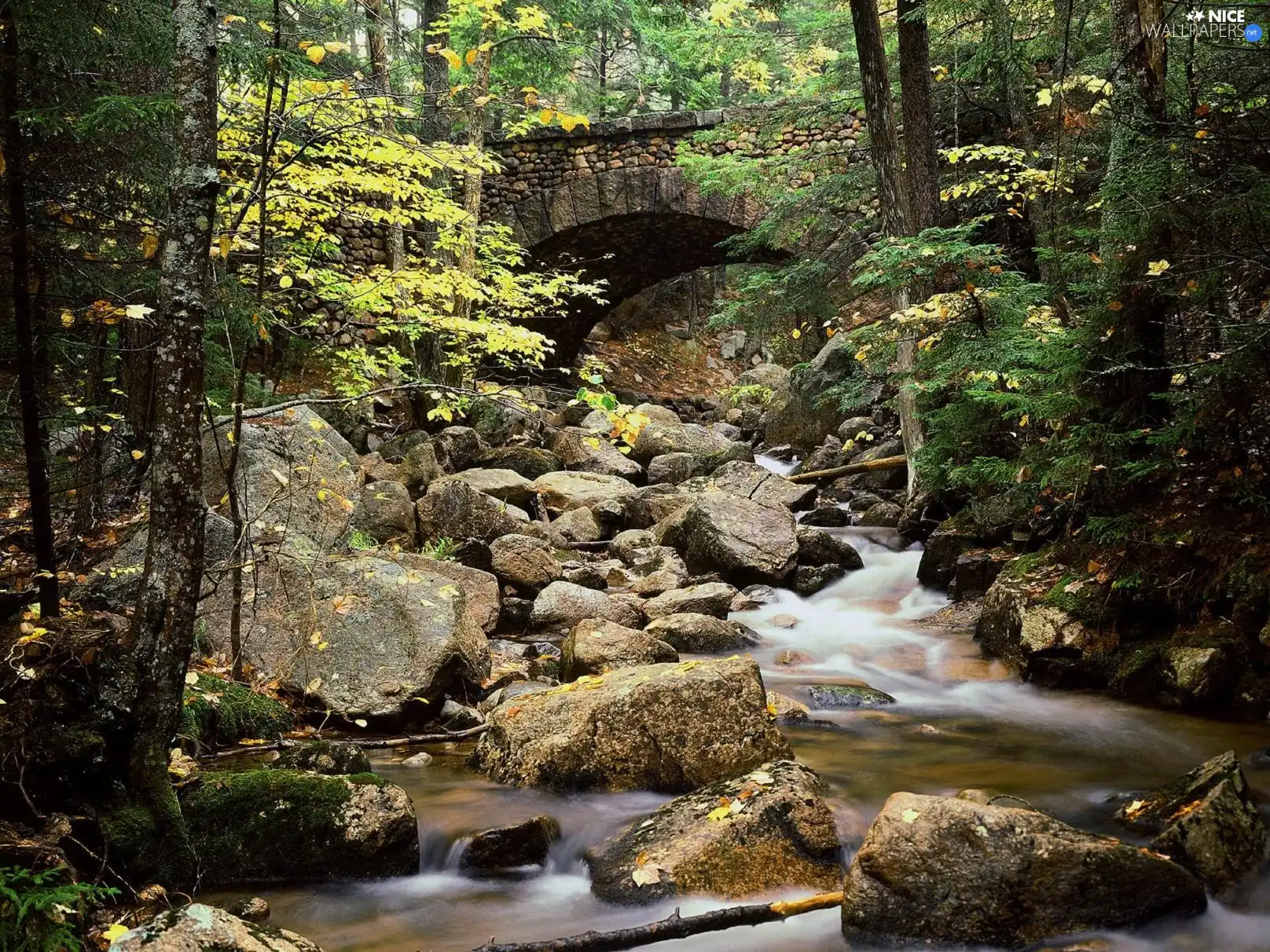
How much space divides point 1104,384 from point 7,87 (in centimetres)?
604

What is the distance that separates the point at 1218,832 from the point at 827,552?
19.2 feet

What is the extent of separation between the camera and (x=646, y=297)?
1051 inches

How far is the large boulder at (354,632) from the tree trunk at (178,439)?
6.44 feet

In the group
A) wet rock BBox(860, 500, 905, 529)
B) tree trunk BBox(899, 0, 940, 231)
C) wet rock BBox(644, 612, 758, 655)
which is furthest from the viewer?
wet rock BBox(860, 500, 905, 529)

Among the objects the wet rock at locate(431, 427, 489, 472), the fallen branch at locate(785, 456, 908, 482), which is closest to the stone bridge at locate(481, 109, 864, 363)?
the wet rock at locate(431, 427, 489, 472)

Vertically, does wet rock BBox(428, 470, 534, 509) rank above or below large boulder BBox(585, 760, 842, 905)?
above

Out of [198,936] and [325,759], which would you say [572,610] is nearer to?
[325,759]

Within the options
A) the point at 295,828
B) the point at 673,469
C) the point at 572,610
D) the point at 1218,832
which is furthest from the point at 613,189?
the point at 1218,832

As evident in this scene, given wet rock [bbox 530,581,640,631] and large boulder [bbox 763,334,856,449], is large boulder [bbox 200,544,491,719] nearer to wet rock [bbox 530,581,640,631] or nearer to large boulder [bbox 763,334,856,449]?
wet rock [bbox 530,581,640,631]

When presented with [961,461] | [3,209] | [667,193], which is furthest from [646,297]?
[3,209]

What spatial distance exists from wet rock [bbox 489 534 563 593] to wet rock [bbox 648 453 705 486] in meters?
4.89

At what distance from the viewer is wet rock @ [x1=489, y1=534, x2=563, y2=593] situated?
8.20 meters

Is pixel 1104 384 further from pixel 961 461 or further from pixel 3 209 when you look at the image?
pixel 3 209

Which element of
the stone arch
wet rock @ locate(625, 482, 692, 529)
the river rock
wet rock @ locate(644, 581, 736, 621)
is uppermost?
the stone arch
